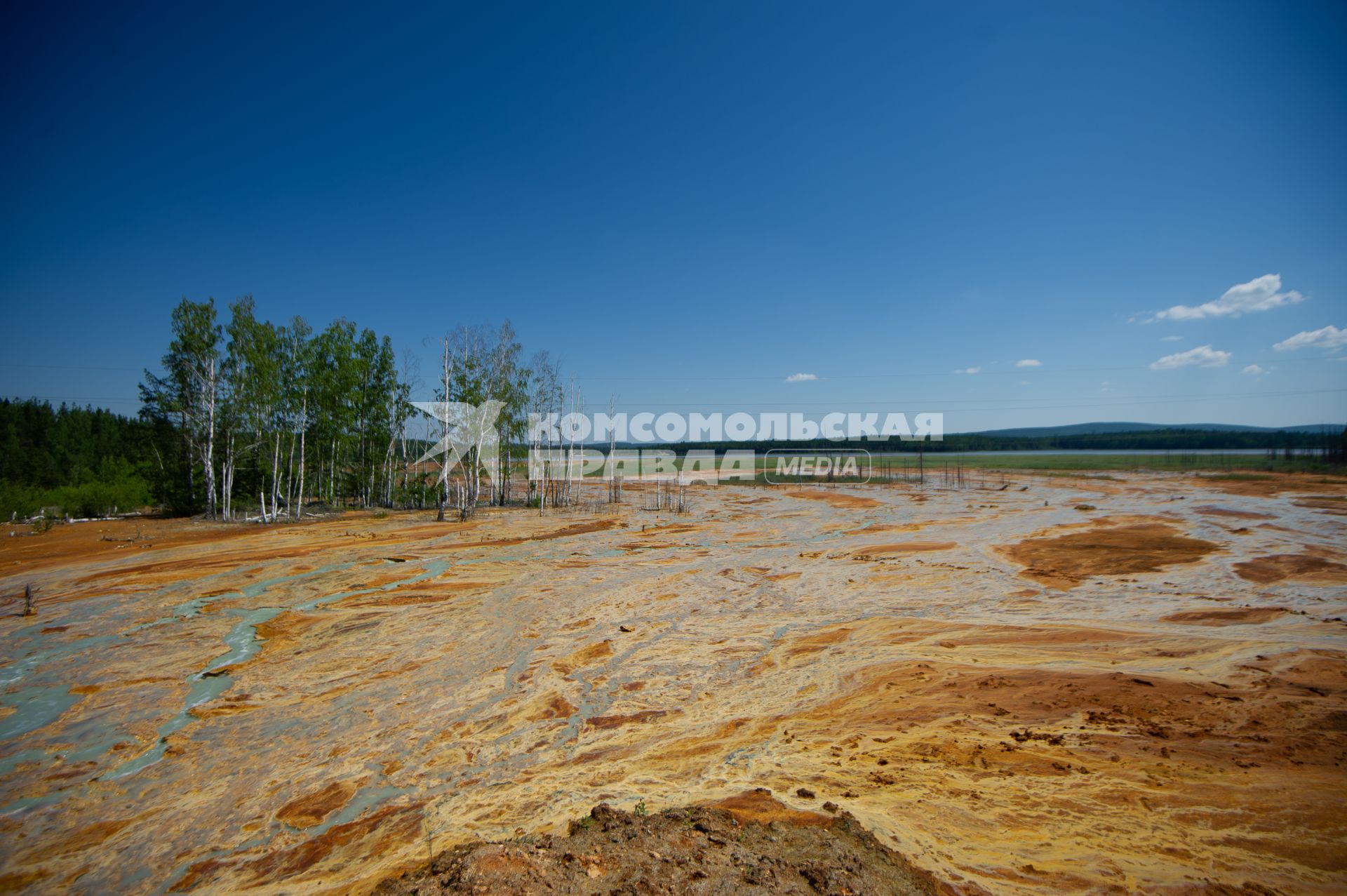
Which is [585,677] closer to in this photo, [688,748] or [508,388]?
[688,748]

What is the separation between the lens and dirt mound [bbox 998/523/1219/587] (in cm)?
1703

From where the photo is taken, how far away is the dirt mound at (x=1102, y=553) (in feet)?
55.9

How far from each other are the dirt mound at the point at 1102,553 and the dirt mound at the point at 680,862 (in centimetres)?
1489

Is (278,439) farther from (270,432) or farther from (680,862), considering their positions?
(680,862)

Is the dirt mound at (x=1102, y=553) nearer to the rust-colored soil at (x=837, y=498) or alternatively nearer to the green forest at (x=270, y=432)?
the rust-colored soil at (x=837, y=498)

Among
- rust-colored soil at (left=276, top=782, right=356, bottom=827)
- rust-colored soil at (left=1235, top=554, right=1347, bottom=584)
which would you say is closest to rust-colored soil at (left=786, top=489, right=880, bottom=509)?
rust-colored soil at (left=1235, top=554, right=1347, bottom=584)

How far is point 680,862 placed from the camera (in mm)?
4066

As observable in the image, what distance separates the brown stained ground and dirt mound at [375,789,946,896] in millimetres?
69

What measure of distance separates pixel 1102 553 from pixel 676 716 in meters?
20.1

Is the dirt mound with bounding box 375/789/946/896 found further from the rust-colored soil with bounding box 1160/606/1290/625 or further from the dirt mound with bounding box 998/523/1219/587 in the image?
the dirt mound with bounding box 998/523/1219/587

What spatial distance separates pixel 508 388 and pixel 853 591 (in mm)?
29941

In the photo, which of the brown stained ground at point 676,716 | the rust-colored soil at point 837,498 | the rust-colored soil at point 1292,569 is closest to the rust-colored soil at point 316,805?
the brown stained ground at point 676,716

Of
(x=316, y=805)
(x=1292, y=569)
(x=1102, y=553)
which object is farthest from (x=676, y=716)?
(x=1292, y=569)

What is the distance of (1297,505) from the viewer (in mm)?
33281
